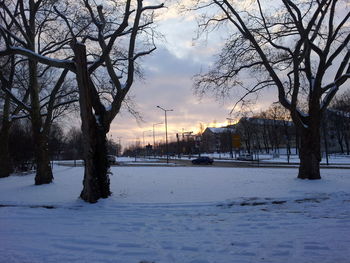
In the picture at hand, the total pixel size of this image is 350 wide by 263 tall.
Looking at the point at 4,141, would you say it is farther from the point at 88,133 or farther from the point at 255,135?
the point at 255,135

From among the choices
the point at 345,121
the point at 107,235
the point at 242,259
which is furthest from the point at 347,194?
the point at 345,121

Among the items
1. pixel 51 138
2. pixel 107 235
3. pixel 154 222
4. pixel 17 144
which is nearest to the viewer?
pixel 107 235

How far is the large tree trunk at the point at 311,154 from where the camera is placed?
15500mm

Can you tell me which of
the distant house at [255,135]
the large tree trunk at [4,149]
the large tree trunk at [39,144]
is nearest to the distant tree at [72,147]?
the distant house at [255,135]

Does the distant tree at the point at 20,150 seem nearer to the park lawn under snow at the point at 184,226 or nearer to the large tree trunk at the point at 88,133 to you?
the park lawn under snow at the point at 184,226

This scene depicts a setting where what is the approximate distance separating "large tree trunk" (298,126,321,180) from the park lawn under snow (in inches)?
79.7

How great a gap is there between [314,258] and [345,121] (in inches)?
2720

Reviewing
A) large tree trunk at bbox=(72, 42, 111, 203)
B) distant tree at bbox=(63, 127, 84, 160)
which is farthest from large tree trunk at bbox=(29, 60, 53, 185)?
distant tree at bbox=(63, 127, 84, 160)

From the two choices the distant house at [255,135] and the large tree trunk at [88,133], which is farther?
the distant house at [255,135]

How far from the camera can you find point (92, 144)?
1134cm

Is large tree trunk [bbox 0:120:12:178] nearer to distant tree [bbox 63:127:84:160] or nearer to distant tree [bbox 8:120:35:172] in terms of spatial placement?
distant tree [bbox 8:120:35:172]

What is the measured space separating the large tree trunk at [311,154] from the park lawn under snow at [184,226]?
202 cm

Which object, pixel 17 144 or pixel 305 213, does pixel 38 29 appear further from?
pixel 305 213

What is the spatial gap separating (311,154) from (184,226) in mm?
10608
